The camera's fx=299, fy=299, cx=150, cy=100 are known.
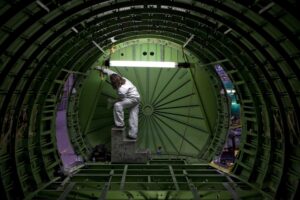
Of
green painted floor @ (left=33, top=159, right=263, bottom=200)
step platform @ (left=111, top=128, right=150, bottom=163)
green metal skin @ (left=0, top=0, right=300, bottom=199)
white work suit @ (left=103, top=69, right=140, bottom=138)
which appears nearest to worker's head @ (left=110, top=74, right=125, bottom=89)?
white work suit @ (left=103, top=69, right=140, bottom=138)

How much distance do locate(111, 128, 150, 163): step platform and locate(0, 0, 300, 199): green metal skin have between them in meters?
0.60

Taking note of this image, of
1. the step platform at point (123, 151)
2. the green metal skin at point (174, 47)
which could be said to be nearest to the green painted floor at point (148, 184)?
the green metal skin at point (174, 47)

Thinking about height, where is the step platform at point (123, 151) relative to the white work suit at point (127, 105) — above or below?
below

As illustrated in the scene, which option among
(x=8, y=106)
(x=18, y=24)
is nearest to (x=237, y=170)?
(x=8, y=106)

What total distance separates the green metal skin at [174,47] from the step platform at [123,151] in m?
0.60

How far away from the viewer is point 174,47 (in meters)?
10.7

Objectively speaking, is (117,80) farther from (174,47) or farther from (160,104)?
(160,104)

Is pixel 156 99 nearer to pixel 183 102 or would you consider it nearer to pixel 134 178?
pixel 183 102

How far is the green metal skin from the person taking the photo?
5520 mm

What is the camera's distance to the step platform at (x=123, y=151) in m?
9.65

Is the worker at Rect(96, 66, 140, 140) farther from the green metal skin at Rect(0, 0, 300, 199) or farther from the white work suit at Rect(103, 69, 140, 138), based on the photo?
the green metal skin at Rect(0, 0, 300, 199)

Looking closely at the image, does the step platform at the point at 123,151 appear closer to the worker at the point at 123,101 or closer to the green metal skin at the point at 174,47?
the worker at the point at 123,101

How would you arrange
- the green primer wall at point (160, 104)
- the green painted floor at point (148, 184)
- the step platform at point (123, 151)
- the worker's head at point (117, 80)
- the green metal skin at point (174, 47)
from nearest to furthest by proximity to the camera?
the green metal skin at point (174, 47), the green painted floor at point (148, 184), the step platform at point (123, 151), the worker's head at point (117, 80), the green primer wall at point (160, 104)

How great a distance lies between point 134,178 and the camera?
316 inches
